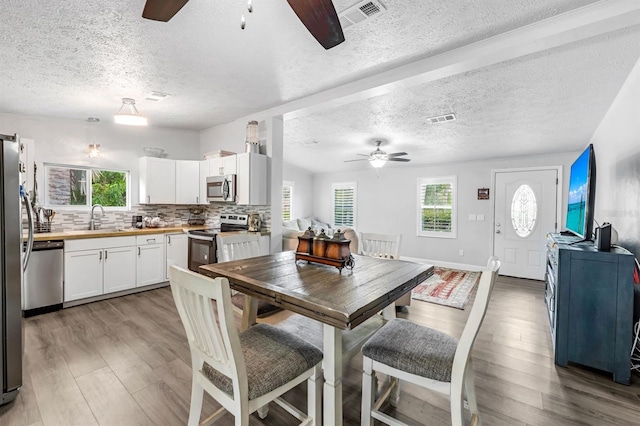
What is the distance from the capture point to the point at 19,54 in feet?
8.09

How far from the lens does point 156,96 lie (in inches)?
Answer: 137

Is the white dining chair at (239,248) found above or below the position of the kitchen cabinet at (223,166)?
below

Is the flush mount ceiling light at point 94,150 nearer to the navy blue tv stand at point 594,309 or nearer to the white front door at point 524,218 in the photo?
the navy blue tv stand at point 594,309

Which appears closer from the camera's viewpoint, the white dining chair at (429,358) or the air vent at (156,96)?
the white dining chair at (429,358)

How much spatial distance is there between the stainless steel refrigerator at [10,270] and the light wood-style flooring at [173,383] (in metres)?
0.20

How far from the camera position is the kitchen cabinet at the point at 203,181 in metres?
4.75

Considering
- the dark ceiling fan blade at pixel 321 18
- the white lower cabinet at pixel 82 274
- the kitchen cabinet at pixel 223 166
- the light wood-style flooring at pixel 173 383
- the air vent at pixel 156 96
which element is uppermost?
the air vent at pixel 156 96

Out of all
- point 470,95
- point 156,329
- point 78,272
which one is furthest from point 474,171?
point 78,272

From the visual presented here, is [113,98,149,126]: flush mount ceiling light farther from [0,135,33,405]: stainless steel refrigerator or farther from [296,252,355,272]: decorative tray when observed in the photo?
[296,252,355,272]: decorative tray

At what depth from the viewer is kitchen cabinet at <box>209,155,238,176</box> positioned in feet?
13.8

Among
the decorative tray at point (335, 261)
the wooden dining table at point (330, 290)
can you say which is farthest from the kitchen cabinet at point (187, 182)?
the decorative tray at point (335, 261)

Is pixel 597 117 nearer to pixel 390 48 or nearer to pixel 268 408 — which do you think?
pixel 390 48

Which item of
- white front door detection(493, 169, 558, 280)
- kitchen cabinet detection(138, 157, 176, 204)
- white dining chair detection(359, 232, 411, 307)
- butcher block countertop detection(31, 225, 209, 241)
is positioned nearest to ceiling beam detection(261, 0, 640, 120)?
white dining chair detection(359, 232, 411, 307)

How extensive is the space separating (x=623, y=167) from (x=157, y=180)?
5.70m
